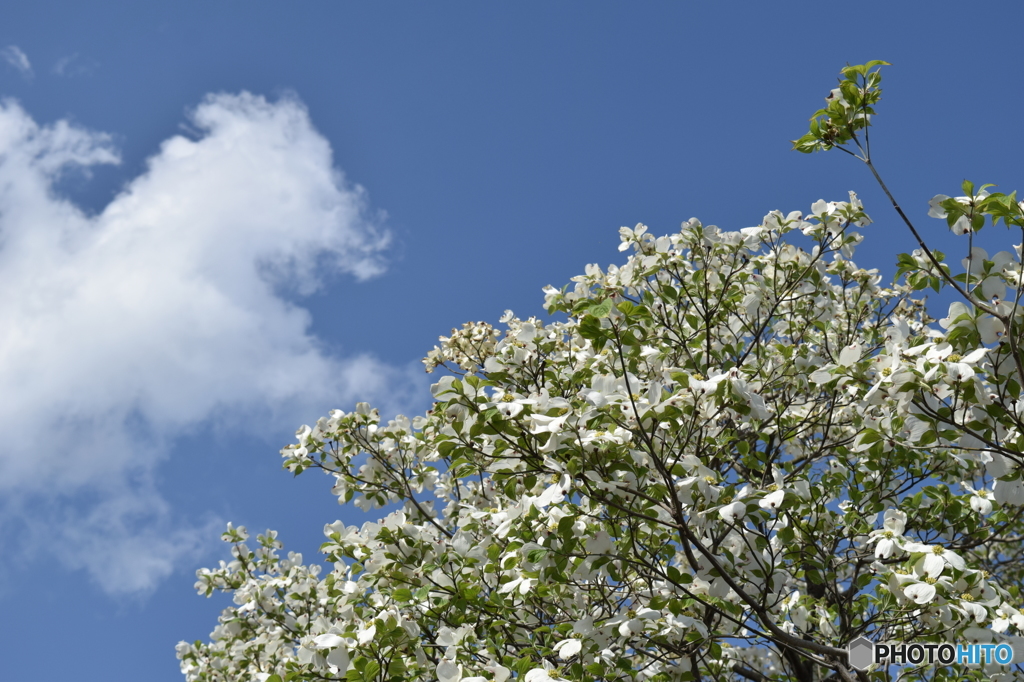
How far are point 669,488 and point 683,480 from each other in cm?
7

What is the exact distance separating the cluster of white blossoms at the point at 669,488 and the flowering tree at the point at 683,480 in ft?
0.06

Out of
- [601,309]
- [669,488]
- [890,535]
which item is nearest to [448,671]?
[669,488]

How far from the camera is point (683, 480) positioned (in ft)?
9.67

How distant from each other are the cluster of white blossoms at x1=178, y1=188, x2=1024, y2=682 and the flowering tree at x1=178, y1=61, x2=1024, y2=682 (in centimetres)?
2

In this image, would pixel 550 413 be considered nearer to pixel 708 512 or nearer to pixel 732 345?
pixel 708 512

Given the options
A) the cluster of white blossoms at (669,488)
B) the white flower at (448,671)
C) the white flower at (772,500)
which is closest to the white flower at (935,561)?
the cluster of white blossoms at (669,488)

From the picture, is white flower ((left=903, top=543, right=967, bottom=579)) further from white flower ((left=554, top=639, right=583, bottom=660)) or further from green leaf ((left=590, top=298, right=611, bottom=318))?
green leaf ((left=590, top=298, right=611, bottom=318))

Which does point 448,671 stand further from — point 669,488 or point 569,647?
point 669,488

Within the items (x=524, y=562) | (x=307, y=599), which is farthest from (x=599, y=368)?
(x=307, y=599)

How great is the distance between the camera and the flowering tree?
2891 mm

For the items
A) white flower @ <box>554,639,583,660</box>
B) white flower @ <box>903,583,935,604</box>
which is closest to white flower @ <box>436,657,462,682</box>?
white flower @ <box>554,639,583,660</box>

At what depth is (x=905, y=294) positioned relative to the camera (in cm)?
649

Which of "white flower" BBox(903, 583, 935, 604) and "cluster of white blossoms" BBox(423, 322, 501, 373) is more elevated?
"cluster of white blossoms" BBox(423, 322, 501, 373)

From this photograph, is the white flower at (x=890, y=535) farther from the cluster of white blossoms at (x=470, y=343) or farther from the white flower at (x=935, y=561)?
the cluster of white blossoms at (x=470, y=343)
